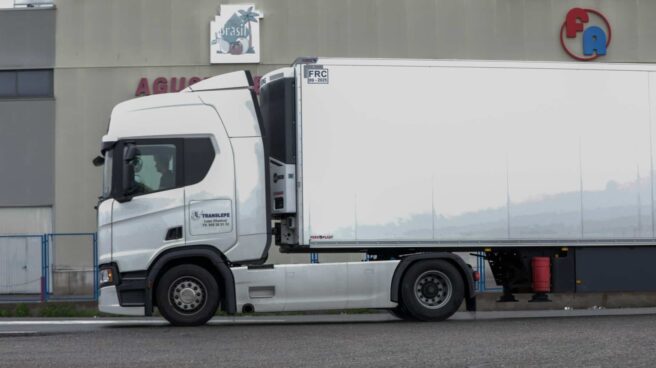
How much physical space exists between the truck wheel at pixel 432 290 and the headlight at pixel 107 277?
12.6 ft

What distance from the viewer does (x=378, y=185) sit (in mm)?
14930

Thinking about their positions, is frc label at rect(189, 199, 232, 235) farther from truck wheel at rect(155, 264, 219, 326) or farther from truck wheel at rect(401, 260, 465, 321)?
truck wheel at rect(401, 260, 465, 321)

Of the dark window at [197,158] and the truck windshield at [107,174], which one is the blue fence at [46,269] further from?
the dark window at [197,158]

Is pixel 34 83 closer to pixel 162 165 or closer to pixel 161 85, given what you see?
pixel 161 85

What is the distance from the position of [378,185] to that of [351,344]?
12.7 ft

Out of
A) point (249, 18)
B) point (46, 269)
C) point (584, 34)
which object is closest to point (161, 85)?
point (249, 18)

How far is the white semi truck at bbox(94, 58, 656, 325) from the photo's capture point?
14.5m

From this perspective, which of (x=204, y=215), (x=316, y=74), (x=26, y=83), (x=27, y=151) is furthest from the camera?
(x=26, y=83)

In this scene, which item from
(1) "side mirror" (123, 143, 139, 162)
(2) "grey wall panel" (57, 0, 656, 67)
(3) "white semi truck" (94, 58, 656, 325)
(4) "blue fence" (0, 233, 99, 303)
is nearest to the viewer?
(1) "side mirror" (123, 143, 139, 162)

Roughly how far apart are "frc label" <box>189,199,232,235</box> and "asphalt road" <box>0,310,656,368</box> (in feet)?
4.20

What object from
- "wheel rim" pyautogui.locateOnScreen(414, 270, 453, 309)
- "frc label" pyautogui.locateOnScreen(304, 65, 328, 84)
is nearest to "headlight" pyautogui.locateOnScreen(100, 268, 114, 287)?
"frc label" pyautogui.locateOnScreen(304, 65, 328, 84)

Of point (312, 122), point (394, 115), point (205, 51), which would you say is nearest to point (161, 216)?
point (312, 122)

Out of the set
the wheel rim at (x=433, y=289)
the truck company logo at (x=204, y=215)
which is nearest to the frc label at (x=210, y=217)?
the truck company logo at (x=204, y=215)

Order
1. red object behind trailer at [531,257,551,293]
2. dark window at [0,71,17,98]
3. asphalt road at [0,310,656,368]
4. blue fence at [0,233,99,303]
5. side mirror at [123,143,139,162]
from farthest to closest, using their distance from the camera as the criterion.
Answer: dark window at [0,71,17,98], blue fence at [0,233,99,303], red object behind trailer at [531,257,551,293], side mirror at [123,143,139,162], asphalt road at [0,310,656,368]
